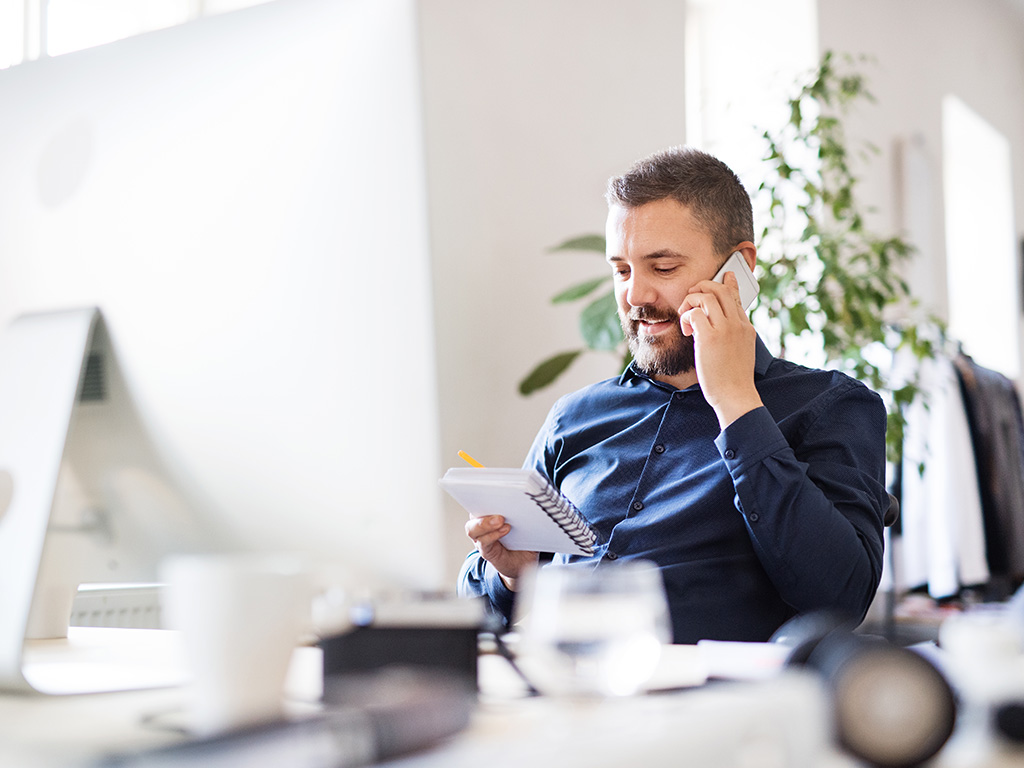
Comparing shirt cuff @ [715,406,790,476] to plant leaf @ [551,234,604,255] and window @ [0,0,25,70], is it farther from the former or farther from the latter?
window @ [0,0,25,70]

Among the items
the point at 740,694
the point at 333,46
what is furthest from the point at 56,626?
the point at 740,694

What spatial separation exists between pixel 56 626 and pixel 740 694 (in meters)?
0.84

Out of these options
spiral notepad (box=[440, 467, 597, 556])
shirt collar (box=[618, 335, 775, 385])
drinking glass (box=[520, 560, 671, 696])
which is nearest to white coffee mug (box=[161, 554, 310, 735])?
drinking glass (box=[520, 560, 671, 696])

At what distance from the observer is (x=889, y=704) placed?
0.56 meters

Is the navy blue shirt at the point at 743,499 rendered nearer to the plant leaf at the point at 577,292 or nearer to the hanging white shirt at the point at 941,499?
the plant leaf at the point at 577,292

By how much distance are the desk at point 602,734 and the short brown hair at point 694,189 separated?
100 centimetres

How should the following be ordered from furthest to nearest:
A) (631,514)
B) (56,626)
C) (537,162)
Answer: (537,162) < (631,514) < (56,626)

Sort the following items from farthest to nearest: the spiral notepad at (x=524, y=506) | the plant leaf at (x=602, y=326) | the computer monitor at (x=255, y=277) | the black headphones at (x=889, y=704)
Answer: the plant leaf at (x=602, y=326)
the spiral notepad at (x=524, y=506)
the computer monitor at (x=255, y=277)
the black headphones at (x=889, y=704)

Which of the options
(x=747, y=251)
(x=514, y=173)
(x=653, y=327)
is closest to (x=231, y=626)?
(x=653, y=327)

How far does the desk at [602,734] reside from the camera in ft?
1.47

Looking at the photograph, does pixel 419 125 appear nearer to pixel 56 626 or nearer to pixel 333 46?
pixel 333 46

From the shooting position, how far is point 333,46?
757 mm

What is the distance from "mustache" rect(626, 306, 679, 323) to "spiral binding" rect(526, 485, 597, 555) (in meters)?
0.42

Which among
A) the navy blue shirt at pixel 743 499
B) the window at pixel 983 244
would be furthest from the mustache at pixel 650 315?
the window at pixel 983 244
